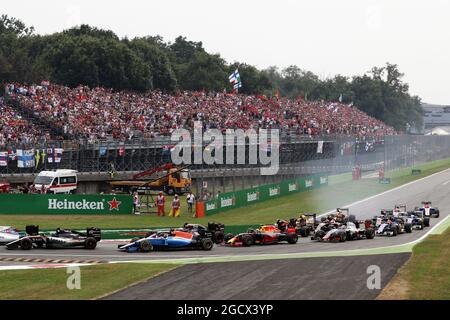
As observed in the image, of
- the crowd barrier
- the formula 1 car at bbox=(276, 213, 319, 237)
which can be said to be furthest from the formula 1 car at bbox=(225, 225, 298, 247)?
the crowd barrier

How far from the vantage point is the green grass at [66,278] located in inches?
877

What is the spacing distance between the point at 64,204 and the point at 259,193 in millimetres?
15732

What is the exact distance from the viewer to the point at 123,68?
89.9 m

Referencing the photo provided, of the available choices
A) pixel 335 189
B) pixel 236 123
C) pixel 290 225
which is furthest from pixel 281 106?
pixel 290 225

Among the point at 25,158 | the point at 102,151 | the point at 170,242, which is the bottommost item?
the point at 170,242

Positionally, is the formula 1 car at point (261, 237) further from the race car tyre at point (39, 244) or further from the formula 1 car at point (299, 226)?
the race car tyre at point (39, 244)

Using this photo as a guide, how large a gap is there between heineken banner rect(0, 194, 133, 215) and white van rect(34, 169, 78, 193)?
5.33m

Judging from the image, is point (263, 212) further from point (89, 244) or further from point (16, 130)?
point (89, 244)

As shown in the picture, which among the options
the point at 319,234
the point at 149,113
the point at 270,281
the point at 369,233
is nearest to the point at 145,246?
the point at 319,234

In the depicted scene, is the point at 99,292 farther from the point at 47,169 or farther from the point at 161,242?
the point at 47,169

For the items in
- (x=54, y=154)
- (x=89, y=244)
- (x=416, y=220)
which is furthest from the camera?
(x=54, y=154)

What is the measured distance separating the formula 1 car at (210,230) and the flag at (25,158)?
23127mm

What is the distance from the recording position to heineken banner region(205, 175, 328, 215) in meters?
50.9

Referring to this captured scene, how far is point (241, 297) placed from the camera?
21266 mm
